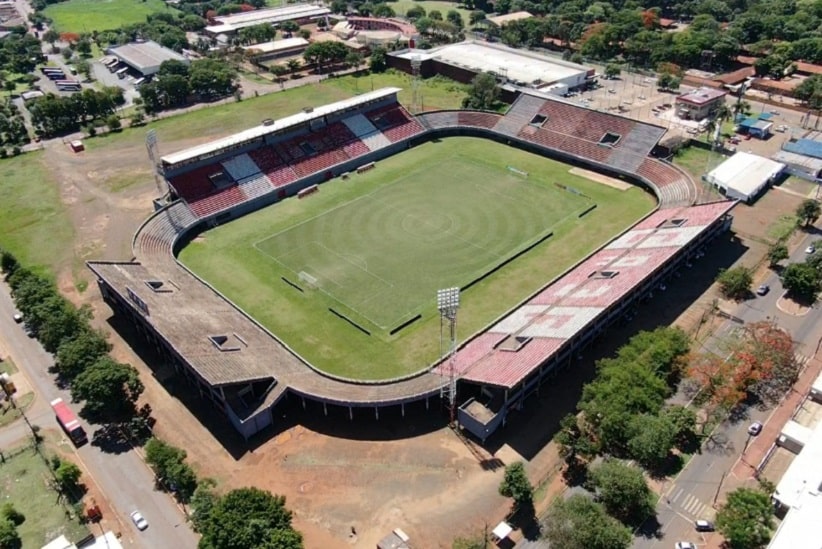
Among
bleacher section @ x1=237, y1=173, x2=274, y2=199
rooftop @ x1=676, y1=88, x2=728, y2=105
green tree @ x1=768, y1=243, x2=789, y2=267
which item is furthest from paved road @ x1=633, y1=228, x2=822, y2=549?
bleacher section @ x1=237, y1=173, x2=274, y2=199

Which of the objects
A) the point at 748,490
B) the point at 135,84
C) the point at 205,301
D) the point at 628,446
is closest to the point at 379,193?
the point at 205,301

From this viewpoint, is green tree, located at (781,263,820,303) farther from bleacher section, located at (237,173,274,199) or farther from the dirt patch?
bleacher section, located at (237,173,274,199)

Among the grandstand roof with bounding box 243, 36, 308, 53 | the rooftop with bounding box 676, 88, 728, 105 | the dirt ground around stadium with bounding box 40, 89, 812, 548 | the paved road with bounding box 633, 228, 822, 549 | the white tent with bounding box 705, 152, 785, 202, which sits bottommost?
the dirt ground around stadium with bounding box 40, 89, 812, 548

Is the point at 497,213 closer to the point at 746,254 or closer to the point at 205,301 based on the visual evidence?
the point at 746,254

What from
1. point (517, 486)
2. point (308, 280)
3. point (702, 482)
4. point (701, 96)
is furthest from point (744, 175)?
point (517, 486)

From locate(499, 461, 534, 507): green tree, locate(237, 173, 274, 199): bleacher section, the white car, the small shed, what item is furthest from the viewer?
locate(237, 173, 274, 199): bleacher section

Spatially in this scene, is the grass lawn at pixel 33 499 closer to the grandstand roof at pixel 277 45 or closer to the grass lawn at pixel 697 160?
the grass lawn at pixel 697 160

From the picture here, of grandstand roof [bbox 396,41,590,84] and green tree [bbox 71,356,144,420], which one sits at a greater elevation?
grandstand roof [bbox 396,41,590,84]
